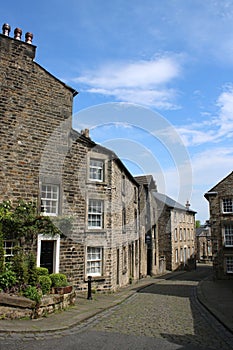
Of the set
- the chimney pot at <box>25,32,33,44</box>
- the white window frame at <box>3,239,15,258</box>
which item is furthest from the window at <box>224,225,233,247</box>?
the chimney pot at <box>25,32,33,44</box>

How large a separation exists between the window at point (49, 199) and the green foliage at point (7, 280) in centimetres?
412

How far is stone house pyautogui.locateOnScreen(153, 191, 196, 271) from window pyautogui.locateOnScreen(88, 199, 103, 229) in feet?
66.3

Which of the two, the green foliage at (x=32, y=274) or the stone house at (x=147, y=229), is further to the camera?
the stone house at (x=147, y=229)

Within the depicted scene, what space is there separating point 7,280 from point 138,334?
4502mm

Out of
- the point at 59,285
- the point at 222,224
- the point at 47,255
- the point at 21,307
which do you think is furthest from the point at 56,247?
the point at 222,224

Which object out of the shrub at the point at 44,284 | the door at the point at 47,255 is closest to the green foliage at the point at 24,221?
the door at the point at 47,255

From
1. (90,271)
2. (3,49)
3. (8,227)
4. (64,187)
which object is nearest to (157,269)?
(90,271)

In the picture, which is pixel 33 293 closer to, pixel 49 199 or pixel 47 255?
pixel 47 255

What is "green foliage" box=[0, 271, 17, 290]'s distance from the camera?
9648 mm

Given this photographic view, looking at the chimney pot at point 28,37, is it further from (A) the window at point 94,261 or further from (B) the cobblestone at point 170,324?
(B) the cobblestone at point 170,324

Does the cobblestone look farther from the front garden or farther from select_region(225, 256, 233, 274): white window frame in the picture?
select_region(225, 256, 233, 274): white window frame

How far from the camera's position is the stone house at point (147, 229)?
91.0 ft

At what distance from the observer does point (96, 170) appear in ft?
54.5

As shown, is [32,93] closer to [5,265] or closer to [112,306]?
[5,265]
